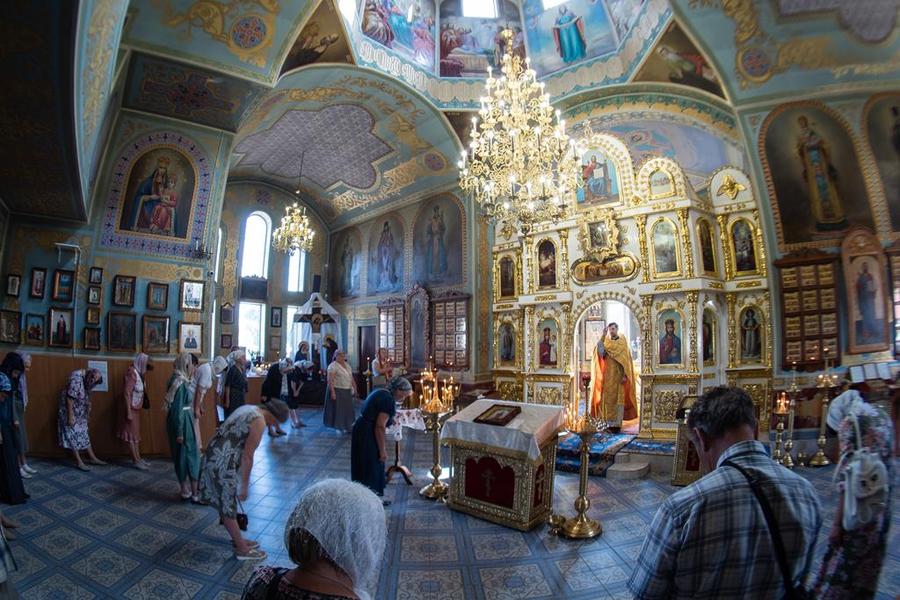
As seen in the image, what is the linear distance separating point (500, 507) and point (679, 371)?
5540mm

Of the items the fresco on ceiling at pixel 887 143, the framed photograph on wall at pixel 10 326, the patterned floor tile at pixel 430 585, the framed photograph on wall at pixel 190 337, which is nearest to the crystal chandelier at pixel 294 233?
the framed photograph on wall at pixel 190 337

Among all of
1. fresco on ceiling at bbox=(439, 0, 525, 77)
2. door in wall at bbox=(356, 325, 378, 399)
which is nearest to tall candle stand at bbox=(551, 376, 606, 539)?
fresco on ceiling at bbox=(439, 0, 525, 77)

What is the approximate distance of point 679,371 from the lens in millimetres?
9031

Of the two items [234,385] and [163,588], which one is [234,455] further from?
[234,385]

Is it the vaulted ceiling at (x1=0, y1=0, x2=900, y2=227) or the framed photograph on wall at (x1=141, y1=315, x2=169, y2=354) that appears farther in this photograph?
the framed photograph on wall at (x1=141, y1=315, x2=169, y2=354)

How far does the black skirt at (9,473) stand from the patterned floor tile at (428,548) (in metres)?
4.43

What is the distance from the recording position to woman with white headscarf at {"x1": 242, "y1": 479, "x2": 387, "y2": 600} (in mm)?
1330

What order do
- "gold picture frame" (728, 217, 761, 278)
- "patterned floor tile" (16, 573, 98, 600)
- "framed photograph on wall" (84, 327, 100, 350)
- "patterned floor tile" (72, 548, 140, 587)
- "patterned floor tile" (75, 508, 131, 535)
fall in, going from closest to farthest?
A: "patterned floor tile" (16, 573, 98, 600) < "patterned floor tile" (72, 548, 140, 587) < "patterned floor tile" (75, 508, 131, 535) < "framed photograph on wall" (84, 327, 100, 350) < "gold picture frame" (728, 217, 761, 278)

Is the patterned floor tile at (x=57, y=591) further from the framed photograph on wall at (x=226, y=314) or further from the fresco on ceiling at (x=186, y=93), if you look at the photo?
the framed photograph on wall at (x=226, y=314)

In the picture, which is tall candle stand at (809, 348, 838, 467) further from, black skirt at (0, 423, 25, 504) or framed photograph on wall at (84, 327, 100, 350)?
framed photograph on wall at (84, 327, 100, 350)

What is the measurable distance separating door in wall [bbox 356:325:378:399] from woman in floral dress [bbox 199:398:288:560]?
12.2 m

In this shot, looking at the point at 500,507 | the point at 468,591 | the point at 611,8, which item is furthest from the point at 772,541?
the point at 611,8

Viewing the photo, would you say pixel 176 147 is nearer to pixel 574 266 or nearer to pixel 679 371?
pixel 574 266

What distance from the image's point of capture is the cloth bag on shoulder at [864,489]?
255 centimetres
